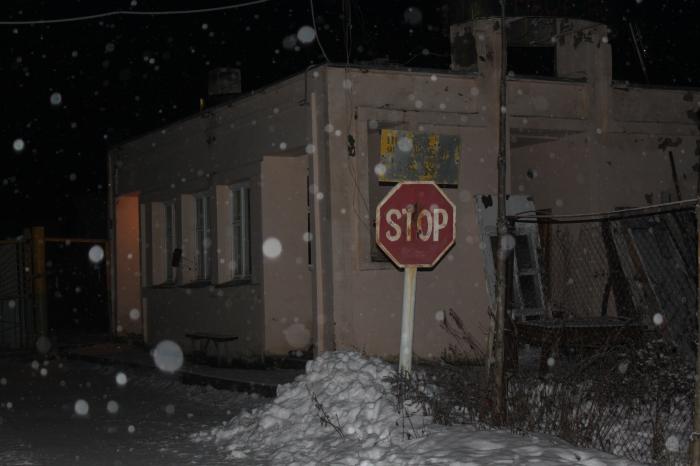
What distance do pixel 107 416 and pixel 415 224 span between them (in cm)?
477

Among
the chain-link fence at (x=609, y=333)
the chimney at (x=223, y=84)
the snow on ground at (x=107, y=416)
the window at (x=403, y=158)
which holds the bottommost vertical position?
the snow on ground at (x=107, y=416)

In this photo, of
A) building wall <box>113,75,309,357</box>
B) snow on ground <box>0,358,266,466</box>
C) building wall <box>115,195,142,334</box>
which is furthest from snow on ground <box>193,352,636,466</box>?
building wall <box>115,195,142,334</box>

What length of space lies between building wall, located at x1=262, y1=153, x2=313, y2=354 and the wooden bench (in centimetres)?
98

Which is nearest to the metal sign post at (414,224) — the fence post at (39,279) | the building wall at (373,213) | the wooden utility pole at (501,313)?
the wooden utility pole at (501,313)

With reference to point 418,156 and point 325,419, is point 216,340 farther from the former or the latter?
point 325,419

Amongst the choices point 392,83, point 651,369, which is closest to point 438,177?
point 392,83

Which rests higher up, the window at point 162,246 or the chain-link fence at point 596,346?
the window at point 162,246

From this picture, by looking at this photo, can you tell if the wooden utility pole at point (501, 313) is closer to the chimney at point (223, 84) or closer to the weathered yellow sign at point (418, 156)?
the weathered yellow sign at point (418, 156)

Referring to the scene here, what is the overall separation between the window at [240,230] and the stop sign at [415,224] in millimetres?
7232

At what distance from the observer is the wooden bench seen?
15711mm

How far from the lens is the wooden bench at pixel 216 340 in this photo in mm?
15711

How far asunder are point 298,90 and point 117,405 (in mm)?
5122

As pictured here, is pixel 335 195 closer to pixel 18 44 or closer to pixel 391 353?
pixel 391 353

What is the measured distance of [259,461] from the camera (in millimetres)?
8789
